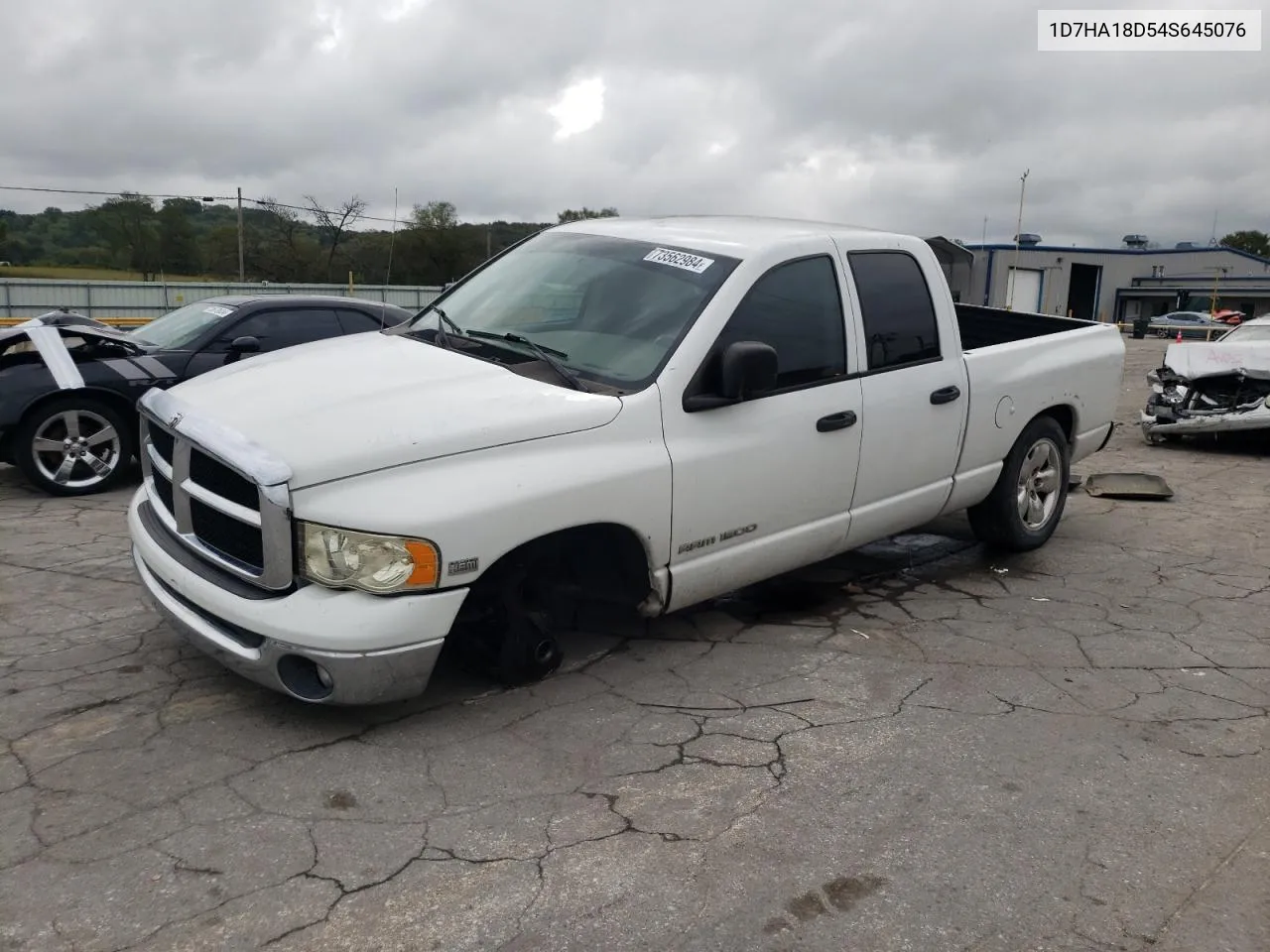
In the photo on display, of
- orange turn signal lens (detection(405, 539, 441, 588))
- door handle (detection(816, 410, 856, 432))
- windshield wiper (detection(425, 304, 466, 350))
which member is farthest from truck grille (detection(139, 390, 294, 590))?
door handle (detection(816, 410, 856, 432))

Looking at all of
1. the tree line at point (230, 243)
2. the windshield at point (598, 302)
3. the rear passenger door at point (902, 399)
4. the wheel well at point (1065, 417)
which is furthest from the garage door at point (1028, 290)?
the windshield at point (598, 302)

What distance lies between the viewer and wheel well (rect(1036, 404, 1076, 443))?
20.0 ft

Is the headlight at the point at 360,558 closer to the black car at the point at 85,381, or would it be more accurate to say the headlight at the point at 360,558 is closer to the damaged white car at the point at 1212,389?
the black car at the point at 85,381

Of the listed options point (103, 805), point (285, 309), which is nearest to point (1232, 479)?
point (285, 309)

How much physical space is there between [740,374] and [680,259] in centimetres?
80

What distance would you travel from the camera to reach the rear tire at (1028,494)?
5.86 m

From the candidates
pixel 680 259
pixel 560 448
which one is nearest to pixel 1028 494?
pixel 680 259

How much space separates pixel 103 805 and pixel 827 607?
3.33 meters

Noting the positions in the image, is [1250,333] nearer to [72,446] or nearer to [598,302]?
[598,302]

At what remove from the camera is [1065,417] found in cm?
626

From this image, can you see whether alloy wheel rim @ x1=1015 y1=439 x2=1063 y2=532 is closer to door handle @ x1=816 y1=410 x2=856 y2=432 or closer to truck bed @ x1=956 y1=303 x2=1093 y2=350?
truck bed @ x1=956 y1=303 x2=1093 y2=350

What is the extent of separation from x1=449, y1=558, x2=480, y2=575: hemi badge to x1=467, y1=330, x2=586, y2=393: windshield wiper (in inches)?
33.9

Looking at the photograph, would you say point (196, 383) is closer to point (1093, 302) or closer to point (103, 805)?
point (103, 805)

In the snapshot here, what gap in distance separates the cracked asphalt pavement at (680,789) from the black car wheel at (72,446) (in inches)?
→ 92.0
